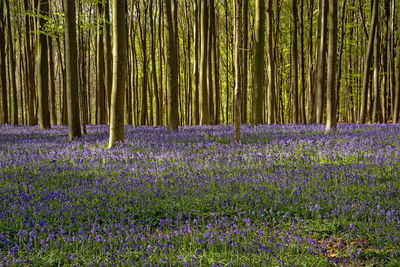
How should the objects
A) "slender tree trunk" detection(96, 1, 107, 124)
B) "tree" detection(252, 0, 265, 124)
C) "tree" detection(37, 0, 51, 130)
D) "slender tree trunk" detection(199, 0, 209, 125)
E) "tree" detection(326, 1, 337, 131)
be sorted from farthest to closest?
1. "slender tree trunk" detection(96, 1, 107, 124)
2. "slender tree trunk" detection(199, 0, 209, 125)
3. "tree" detection(37, 0, 51, 130)
4. "tree" detection(252, 0, 265, 124)
5. "tree" detection(326, 1, 337, 131)

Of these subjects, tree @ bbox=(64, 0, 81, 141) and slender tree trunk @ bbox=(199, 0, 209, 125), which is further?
slender tree trunk @ bbox=(199, 0, 209, 125)

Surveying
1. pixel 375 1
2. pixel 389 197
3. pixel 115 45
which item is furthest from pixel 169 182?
pixel 375 1

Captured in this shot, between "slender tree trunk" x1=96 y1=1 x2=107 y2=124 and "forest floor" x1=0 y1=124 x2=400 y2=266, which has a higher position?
"slender tree trunk" x1=96 y1=1 x2=107 y2=124

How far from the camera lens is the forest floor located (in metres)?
3.79

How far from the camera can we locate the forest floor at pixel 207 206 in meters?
3.79

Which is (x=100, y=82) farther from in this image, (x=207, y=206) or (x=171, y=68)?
(x=207, y=206)

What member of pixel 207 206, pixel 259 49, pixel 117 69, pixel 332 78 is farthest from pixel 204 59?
pixel 207 206

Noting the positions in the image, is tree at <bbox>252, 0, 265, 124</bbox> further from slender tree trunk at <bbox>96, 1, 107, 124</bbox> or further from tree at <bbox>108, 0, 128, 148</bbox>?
slender tree trunk at <bbox>96, 1, 107, 124</bbox>

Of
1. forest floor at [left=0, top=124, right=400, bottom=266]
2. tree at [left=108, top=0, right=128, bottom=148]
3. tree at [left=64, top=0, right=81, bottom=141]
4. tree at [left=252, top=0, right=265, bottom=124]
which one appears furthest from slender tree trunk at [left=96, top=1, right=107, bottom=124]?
forest floor at [left=0, top=124, right=400, bottom=266]

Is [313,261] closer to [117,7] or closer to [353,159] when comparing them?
[353,159]

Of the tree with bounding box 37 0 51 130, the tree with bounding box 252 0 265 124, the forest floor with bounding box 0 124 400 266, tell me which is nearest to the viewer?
the forest floor with bounding box 0 124 400 266

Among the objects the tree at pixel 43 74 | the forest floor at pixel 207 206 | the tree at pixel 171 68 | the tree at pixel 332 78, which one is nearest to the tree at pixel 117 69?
the forest floor at pixel 207 206

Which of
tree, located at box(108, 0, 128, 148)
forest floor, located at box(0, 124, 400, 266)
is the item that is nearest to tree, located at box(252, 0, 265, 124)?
forest floor, located at box(0, 124, 400, 266)

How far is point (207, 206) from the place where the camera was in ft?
18.4
